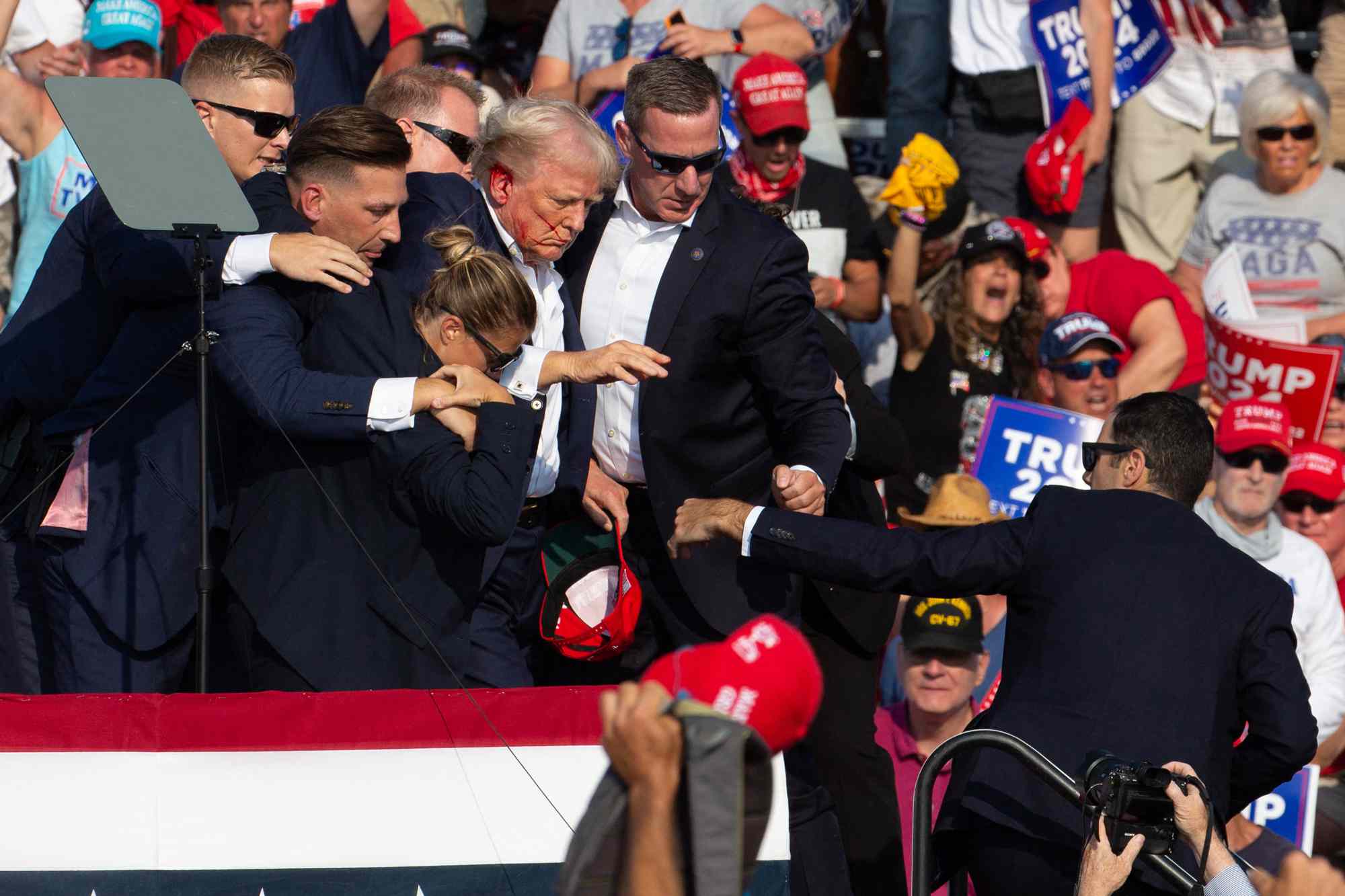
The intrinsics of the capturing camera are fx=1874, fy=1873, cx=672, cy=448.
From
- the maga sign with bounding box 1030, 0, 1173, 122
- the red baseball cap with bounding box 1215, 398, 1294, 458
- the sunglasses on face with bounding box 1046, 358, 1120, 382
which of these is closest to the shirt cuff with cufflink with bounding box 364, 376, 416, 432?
the sunglasses on face with bounding box 1046, 358, 1120, 382

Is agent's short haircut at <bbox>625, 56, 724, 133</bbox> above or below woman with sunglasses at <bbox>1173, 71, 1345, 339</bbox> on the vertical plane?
above

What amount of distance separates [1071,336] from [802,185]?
1.21 meters

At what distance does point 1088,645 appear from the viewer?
4324 millimetres

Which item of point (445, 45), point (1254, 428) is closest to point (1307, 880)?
point (1254, 428)

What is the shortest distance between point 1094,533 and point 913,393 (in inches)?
119

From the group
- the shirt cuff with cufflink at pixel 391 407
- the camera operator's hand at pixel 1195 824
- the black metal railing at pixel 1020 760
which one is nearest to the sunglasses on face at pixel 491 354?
the shirt cuff with cufflink at pixel 391 407

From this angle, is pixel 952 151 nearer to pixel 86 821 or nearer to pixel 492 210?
pixel 492 210

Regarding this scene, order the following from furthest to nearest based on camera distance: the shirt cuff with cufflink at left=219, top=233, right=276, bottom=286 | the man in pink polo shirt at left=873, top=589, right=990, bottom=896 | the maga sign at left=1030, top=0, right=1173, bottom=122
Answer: the maga sign at left=1030, top=0, right=1173, bottom=122, the man in pink polo shirt at left=873, top=589, right=990, bottom=896, the shirt cuff with cufflink at left=219, top=233, right=276, bottom=286

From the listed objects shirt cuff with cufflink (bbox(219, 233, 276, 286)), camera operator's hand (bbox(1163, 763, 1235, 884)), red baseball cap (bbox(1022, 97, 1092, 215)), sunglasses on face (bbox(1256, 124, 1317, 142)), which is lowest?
camera operator's hand (bbox(1163, 763, 1235, 884))

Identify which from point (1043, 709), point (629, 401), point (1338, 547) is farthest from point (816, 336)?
point (1338, 547)

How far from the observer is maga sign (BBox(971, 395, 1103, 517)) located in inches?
277

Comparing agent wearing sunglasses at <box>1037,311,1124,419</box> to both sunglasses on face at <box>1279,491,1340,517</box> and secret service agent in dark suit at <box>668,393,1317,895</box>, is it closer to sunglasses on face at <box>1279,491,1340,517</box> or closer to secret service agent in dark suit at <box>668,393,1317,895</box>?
sunglasses on face at <box>1279,491,1340,517</box>

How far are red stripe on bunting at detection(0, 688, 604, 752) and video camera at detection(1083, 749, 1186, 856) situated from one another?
1039mm

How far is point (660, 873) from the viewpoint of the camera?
2.53 meters
